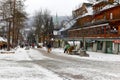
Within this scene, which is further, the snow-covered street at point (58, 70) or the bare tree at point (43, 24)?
the bare tree at point (43, 24)

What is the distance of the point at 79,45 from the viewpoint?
79250mm

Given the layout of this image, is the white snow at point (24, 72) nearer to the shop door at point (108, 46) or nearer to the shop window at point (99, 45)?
the shop door at point (108, 46)

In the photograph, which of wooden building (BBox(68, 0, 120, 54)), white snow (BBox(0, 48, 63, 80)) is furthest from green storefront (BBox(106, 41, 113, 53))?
white snow (BBox(0, 48, 63, 80))

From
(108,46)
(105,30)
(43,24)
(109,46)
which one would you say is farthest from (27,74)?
(43,24)

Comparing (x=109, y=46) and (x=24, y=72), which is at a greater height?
(x=109, y=46)

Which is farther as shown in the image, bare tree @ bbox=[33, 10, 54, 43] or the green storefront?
bare tree @ bbox=[33, 10, 54, 43]

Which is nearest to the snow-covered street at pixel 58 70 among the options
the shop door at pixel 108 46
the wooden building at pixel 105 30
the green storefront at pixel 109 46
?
the wooden building at pixel 105 30

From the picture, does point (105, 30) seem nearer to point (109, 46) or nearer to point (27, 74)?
point (109, 46)

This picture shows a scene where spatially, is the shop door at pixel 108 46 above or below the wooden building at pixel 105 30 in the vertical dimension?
below

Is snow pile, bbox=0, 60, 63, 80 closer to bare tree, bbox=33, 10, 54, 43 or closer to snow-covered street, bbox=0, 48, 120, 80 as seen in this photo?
snow-covered street, bbox=0, 48, 120, 80

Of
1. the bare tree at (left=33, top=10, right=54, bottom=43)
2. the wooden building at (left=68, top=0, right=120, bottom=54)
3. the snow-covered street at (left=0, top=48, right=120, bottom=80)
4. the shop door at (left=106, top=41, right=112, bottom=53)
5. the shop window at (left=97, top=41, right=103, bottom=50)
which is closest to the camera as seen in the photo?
the snow-covered street at (left=0, top=48, right=120, bottom=80)

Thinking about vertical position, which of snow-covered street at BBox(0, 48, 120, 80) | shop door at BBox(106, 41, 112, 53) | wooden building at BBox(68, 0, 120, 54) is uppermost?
wooden building at BBox(68, 0, 120, 54)

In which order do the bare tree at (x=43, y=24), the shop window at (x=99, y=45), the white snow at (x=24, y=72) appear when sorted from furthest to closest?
the bare tree at (x=43, y=24), the shop window at (x=99, y=45), the white snow at (x=24, y=72)

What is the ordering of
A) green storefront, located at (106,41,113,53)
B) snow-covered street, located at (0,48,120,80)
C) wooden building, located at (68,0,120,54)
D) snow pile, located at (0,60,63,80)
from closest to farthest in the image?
snow pile, located at (0,60,63,80) < snow-covered street, located at (0,48,120,80) < wooden building, located at (68,0,120,54) < green storefront, located at (106,41,113,53)
